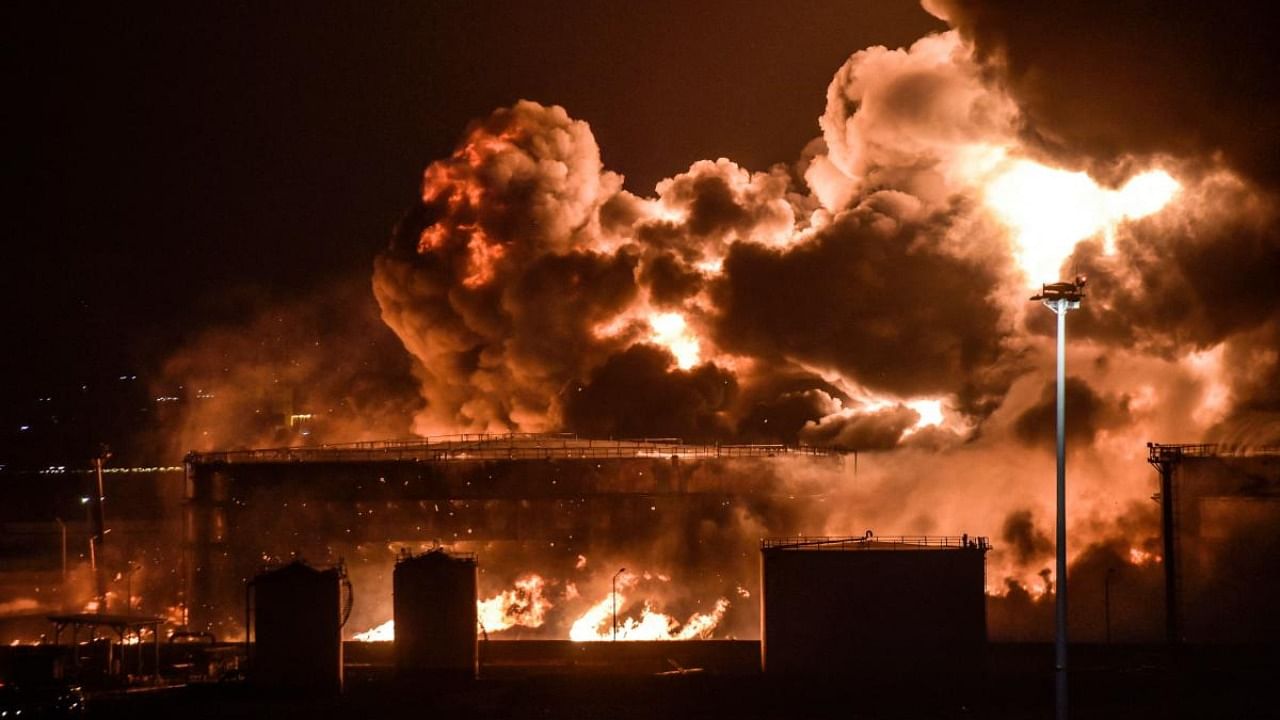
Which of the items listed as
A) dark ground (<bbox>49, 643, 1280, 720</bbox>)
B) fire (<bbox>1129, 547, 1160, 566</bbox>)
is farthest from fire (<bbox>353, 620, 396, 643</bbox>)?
fire (<bbox>1129, 547, 1160, 566</bbox>)

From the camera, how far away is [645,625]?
66250 millimetres

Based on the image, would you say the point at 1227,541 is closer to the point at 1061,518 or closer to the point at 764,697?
the point at 764,697

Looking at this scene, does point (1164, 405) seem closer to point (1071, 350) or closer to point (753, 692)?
point (1071, 350)

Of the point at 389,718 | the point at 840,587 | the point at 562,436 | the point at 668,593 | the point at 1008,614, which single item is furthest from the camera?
the point at 562,436

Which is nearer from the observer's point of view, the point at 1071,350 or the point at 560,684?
the point at 560,684

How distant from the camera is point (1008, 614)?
61719mm

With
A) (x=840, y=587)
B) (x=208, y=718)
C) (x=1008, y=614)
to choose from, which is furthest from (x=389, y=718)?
Result: (x=1008, y=614)

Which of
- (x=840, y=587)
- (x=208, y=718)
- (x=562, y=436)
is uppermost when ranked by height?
(x=562, y=436)

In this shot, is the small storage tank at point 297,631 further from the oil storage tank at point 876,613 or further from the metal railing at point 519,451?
the metal railing at point 519,451

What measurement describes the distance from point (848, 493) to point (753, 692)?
79.2 ft

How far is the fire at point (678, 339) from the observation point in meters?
78.1

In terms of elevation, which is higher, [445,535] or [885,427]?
[885,427]

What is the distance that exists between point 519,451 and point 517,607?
8.97m

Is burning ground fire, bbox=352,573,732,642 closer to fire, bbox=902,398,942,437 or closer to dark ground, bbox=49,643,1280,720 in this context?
fire, bbox=902,398,942,437
